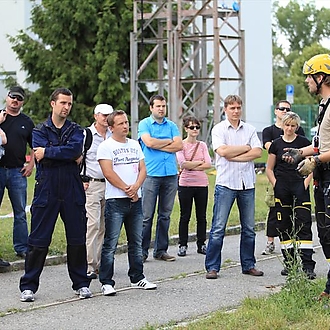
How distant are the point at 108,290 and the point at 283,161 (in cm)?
277

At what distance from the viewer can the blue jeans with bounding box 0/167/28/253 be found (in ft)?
35.8

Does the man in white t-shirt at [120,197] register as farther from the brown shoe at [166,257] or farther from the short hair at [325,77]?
the short hair at [325,77]

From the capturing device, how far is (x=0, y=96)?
34.6m

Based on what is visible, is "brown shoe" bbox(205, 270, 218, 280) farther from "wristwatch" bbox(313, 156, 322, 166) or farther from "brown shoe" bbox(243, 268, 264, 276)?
"wristwatch" bbox(313, 156, 322, 166)

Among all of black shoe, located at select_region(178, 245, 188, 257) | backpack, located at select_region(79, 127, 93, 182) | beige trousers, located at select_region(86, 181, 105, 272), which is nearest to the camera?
backpack, located at select_region(79, 127, 93, 182)

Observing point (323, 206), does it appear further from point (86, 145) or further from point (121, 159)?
point (86, 145)

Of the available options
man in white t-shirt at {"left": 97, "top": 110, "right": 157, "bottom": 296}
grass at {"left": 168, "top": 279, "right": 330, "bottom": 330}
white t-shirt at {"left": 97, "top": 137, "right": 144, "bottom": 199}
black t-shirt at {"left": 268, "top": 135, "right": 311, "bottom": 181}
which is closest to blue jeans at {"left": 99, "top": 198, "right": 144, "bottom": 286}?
man in white t-shirt at {"left": 97, "top": 110, "right": 157, "bottom": 296}

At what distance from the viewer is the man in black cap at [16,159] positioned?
35.6ft

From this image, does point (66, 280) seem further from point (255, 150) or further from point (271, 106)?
point (271, 106)

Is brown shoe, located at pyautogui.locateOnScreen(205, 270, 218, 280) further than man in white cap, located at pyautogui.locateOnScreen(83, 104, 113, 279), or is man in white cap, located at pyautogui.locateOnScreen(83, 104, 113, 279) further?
man in white cap, located at pyautogui.locateOnScreen(83, 104, 113, 279)

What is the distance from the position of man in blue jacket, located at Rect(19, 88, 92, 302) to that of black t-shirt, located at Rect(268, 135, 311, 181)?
271cm

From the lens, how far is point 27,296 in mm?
8664

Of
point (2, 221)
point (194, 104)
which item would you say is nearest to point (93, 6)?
point (194, 104)

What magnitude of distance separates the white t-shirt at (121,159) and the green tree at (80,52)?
19780 mm
